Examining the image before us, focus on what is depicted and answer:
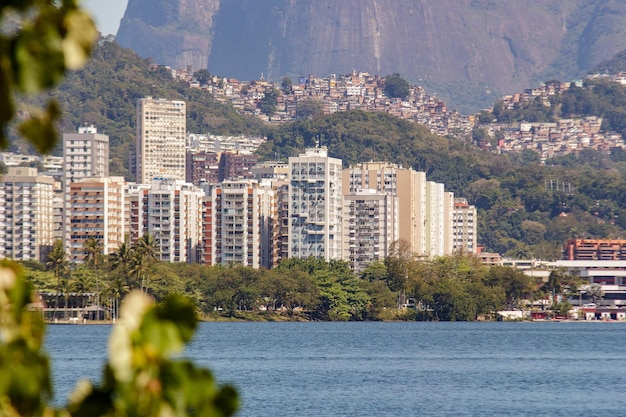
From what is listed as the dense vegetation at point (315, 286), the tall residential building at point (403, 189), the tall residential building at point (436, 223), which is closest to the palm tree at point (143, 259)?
the dense vegetation at point (315, 286)

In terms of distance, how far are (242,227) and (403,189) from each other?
34769mm

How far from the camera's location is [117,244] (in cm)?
15000

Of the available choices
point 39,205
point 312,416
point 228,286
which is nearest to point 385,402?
point 312,416

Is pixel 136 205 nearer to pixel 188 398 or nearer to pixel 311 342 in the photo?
pixel 311 342

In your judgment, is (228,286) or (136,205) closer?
(228,286)

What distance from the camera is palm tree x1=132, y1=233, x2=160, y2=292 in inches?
4350

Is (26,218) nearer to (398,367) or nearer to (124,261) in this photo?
(124,261)

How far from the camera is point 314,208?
151625 mm

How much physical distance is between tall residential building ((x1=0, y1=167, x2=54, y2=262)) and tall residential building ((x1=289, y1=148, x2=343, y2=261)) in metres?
27.0

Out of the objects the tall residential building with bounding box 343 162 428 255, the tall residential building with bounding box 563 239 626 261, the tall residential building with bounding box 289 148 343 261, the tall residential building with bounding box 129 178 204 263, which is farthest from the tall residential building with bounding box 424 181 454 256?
the tall residential building with bounding box 129 178 204 263

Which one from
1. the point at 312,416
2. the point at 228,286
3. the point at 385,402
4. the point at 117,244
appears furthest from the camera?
the point at 117,244

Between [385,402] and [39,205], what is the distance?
388 ft

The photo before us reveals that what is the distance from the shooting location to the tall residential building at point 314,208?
150 metres

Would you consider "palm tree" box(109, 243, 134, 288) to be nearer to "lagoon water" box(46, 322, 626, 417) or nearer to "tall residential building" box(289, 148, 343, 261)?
"lagoon water" box(46, 322, 626, 417)
